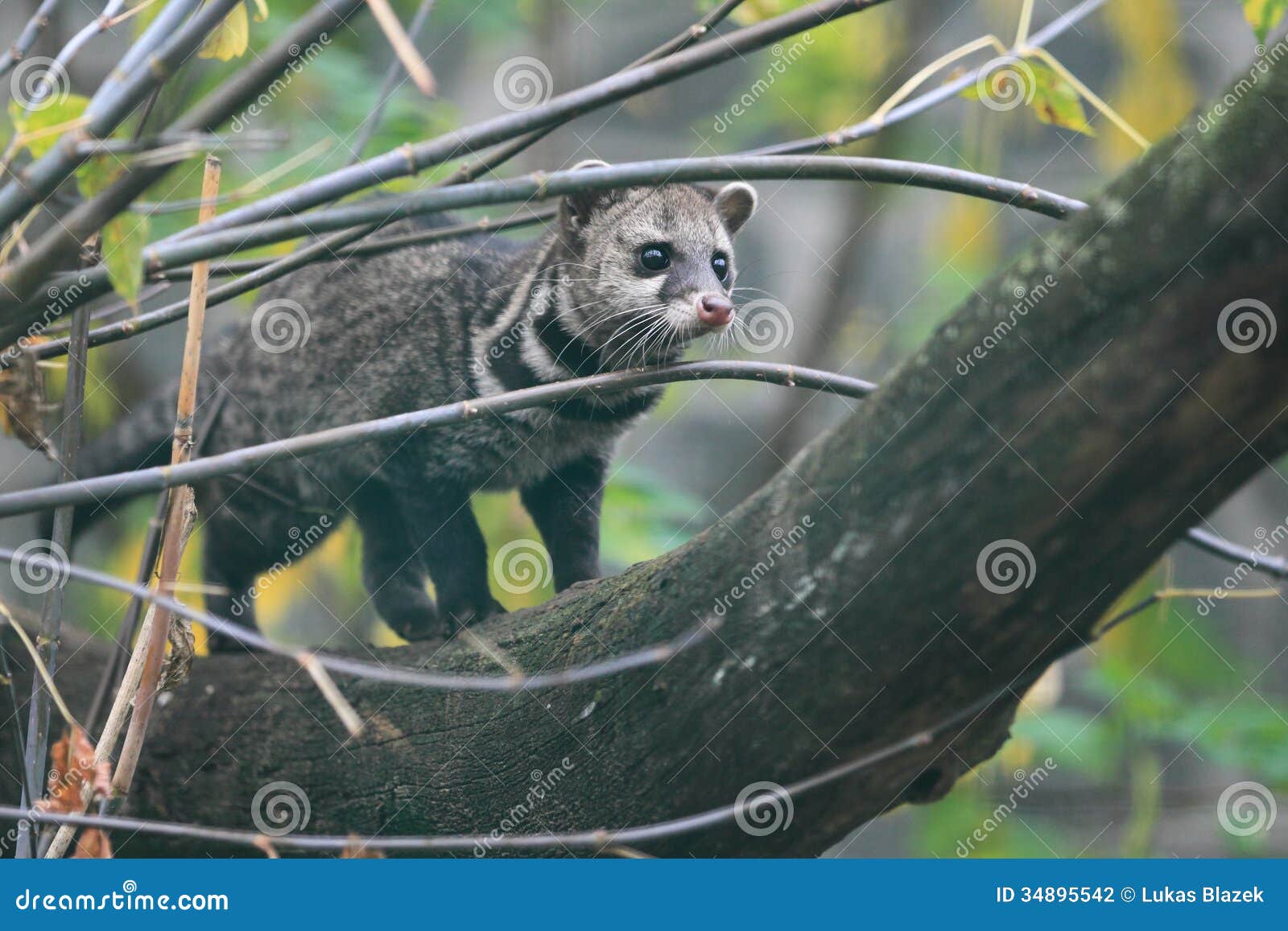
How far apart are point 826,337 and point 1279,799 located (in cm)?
658

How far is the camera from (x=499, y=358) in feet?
14.9

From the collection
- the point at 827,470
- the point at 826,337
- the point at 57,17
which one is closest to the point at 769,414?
the point at 826,337

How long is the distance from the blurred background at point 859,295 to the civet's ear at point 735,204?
190mm

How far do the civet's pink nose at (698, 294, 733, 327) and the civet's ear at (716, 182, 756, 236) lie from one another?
933 mm

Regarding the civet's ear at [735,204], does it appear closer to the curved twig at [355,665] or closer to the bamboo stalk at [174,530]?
the bamboo stalk at [174,530]

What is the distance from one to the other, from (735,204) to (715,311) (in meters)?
1.19

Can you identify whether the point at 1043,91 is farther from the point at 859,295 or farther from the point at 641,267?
the point at 859,295

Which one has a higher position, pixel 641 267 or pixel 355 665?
pixel 641 267

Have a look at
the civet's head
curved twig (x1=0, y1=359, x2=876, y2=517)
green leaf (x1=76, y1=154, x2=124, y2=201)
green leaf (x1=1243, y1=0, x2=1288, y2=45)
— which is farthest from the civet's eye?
green leaf (x1=76, y1=154, x2=124, y2=201)

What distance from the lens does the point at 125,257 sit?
2.04 metres

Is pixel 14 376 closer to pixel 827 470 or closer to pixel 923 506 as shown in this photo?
pixel 827 470

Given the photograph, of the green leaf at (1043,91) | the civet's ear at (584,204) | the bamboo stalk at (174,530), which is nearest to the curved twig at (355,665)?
the bamboo stalk at (174,530)

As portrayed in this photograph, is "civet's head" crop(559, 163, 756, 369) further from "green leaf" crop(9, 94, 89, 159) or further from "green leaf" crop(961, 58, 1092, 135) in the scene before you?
"green leaf" crop(9, 94, 89, 159)

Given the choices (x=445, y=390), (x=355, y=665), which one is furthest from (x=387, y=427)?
(x=445, y=390)
